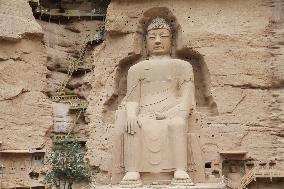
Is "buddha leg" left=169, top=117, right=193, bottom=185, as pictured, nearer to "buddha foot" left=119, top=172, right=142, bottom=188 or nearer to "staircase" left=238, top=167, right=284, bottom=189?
"buddha foot" left=119, top=172, right=142, bottom=188

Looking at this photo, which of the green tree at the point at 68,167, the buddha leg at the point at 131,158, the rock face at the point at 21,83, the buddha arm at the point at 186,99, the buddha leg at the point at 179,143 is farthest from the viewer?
the rock face at the point at 21,83

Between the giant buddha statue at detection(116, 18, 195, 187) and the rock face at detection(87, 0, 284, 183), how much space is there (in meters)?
1.82

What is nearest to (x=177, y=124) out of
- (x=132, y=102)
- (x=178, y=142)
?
(x=178, y=142)

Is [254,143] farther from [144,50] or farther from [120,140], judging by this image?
[120,140]

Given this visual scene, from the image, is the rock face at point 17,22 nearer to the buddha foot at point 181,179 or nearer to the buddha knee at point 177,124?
the buddha knee at point 177,124

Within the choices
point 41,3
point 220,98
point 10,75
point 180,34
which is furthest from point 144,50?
point 41,3

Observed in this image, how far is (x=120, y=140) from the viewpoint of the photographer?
30.8 feet

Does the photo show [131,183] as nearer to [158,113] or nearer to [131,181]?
[131,181]

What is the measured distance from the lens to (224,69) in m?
12.6

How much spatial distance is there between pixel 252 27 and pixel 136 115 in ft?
15.7

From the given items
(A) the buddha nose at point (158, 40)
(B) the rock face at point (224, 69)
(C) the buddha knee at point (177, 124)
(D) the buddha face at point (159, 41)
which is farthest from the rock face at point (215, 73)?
(C) the buddha knee at point (177, 124)

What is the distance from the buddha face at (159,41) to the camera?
1071 centimetres

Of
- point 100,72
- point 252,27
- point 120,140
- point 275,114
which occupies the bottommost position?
point 120,140

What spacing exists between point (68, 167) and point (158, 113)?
3.37 m
